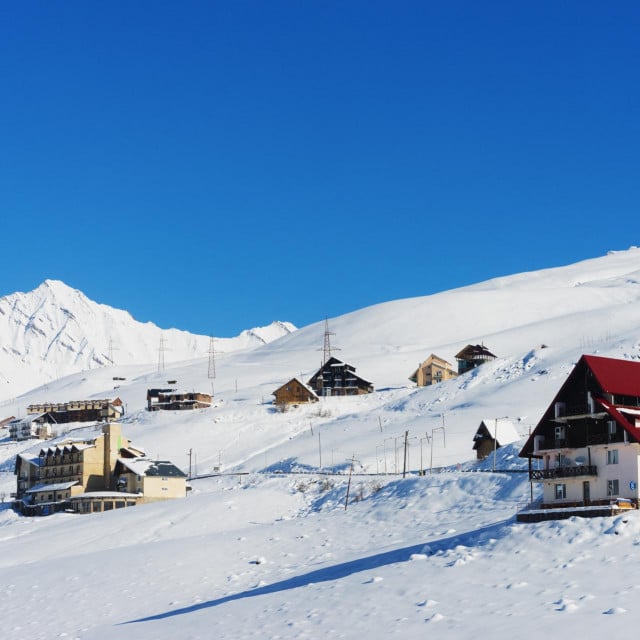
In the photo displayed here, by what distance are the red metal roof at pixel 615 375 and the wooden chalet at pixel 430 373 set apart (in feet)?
363

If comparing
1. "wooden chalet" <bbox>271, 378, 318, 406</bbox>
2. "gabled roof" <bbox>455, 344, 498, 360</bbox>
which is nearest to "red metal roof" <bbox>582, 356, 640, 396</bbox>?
"wooden chalet" <bbox>271, 378, 318, 406</bbox>

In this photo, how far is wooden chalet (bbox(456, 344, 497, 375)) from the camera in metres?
159

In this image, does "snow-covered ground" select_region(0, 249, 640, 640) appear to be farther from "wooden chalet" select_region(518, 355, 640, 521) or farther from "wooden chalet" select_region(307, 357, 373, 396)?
"wooden chalet" select_region(307, 357, 373, 396)

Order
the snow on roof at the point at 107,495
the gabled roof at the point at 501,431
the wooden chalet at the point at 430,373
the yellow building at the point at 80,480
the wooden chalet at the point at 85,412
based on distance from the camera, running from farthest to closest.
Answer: the wooden chalet at the point at 85,412 → the wooden chalet at the point at 430,373 → the yellow building at the point at 80,480 → the snow on roof at the point at 107,495 → the gabled roof at the point at 501,431

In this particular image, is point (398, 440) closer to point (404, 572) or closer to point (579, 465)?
point (579, 465)

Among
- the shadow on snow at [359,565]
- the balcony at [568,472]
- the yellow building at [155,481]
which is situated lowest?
the shadow on snow at [359,565]

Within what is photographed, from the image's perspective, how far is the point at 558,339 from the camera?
199875mm

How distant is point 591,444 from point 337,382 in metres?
111

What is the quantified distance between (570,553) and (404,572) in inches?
237

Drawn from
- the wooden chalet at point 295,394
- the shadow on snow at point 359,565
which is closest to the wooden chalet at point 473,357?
the wooden chalet at point 295,394

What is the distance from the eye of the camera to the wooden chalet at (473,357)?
159000 mm

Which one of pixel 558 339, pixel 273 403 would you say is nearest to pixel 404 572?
pixel 273 403

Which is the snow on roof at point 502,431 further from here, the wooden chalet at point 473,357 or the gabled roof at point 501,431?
the wooden chalet at point 473,357

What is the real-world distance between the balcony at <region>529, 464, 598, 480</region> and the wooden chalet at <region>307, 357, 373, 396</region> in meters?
107
